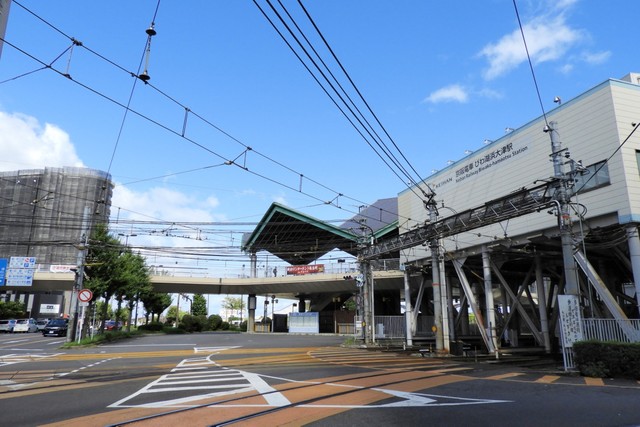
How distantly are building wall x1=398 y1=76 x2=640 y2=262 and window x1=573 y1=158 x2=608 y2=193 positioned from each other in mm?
237

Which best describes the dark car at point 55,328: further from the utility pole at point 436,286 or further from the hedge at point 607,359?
the hedge at point 607,359

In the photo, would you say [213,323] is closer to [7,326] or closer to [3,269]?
[7,326]

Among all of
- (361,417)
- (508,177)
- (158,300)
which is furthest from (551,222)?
(158,300)

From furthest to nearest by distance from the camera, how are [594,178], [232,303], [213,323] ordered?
[232,303], [213,323], [594,178]

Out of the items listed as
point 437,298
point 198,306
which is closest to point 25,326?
point 198,306

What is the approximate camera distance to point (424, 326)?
38.9 meters

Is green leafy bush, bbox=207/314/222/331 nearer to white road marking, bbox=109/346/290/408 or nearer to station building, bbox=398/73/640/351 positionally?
station building, bbox=398/73/640/351

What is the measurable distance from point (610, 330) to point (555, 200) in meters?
5.17

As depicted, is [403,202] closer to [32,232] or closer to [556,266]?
[556,266]

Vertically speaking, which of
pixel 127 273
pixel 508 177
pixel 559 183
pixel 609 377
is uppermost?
pixel 508 177

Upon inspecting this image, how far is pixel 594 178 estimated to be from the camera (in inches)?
774

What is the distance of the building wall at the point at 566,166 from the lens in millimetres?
18531

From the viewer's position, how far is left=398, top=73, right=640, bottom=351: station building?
18125 millimetres

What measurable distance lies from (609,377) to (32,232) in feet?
237
